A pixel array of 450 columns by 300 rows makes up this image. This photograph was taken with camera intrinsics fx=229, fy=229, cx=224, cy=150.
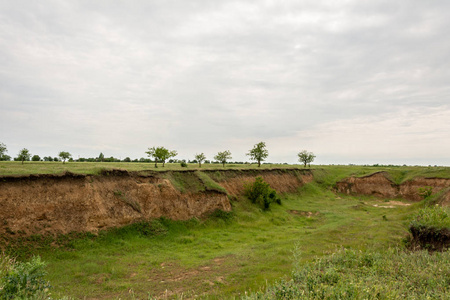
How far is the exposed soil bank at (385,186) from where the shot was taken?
46625 millimetres

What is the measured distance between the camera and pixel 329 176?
63219 mm

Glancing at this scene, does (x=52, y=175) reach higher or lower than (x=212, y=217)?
higher

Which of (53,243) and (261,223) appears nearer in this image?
(53,243)

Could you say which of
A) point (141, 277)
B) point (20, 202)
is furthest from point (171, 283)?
point (20, 202)

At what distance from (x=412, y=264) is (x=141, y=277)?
1386 cm

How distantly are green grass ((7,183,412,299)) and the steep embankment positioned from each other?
1.49 m

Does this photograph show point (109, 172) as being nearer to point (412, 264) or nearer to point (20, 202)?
point (20, 202)

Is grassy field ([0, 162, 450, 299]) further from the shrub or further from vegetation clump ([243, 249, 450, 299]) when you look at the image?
the shrub

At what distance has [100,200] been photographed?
67.5 feet

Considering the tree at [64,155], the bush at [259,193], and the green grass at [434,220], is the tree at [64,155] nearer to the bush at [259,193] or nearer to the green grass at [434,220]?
the bush at [259,193]

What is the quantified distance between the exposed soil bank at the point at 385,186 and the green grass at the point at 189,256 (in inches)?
1377

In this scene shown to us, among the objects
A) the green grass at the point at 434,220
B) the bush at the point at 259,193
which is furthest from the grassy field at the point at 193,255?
the bush at the point at 259,193

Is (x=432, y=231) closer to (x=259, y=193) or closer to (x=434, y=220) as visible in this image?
(x=434, y=220)

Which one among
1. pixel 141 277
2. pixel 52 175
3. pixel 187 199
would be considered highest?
pixel 52 175
